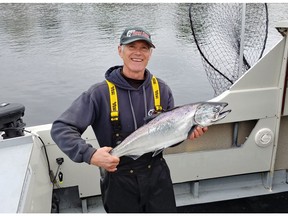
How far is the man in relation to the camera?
2.10m

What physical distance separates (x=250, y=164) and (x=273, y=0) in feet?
6.73

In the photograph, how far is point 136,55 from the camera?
7.23ft

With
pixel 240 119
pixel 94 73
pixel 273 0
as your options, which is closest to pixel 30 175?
pixel 240 119

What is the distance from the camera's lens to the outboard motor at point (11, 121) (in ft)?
9.40

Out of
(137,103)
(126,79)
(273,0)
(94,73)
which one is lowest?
(94,73)

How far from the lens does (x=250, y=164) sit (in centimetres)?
377

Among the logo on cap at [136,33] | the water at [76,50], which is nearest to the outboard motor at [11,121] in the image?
the logo on cap at [136,33]

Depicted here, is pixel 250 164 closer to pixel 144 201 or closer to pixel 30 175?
pixel 144 201

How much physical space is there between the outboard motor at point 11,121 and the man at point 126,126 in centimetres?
96

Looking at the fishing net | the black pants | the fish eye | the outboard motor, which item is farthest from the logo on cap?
the fishing net

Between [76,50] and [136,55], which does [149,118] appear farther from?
[76,50]

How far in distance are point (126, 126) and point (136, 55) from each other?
0.48 m

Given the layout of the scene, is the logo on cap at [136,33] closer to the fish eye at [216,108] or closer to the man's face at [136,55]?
the man's face at [136,55]

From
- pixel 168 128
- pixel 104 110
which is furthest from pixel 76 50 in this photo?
pixel 168 128
